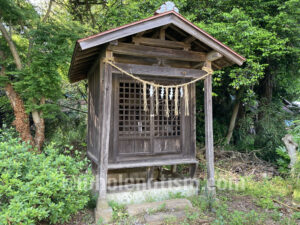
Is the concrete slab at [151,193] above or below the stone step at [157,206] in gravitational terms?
above

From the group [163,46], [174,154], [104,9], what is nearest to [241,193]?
[174,154]

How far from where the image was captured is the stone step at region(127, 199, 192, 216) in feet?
14.9

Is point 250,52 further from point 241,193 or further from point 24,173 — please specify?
point 24,173

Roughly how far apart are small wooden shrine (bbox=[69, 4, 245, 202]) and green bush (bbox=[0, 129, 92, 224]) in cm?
69

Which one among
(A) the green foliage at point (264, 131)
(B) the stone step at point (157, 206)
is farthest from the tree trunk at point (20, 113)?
(A) the green foliage at point (264, 131)

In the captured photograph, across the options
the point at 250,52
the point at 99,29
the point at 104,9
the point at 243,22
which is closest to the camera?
the point at 243,22

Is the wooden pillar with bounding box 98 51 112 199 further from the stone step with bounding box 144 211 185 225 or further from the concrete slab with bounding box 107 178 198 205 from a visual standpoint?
the stone step with bounding box 144 211 185 225

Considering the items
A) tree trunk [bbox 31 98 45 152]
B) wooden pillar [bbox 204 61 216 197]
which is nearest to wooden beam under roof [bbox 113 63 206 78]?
wooden pillar [bbox 204 61 216 197]

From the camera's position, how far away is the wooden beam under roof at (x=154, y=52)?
4691 mm

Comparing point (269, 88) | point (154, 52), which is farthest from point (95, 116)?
point (269, 88)

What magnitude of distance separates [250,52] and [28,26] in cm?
868

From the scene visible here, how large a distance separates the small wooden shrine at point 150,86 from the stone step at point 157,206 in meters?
0.76

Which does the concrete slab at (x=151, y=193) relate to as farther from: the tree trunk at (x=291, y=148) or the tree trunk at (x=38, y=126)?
the tree trunk at (x=38, y=126)

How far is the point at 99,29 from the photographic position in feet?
34.9
